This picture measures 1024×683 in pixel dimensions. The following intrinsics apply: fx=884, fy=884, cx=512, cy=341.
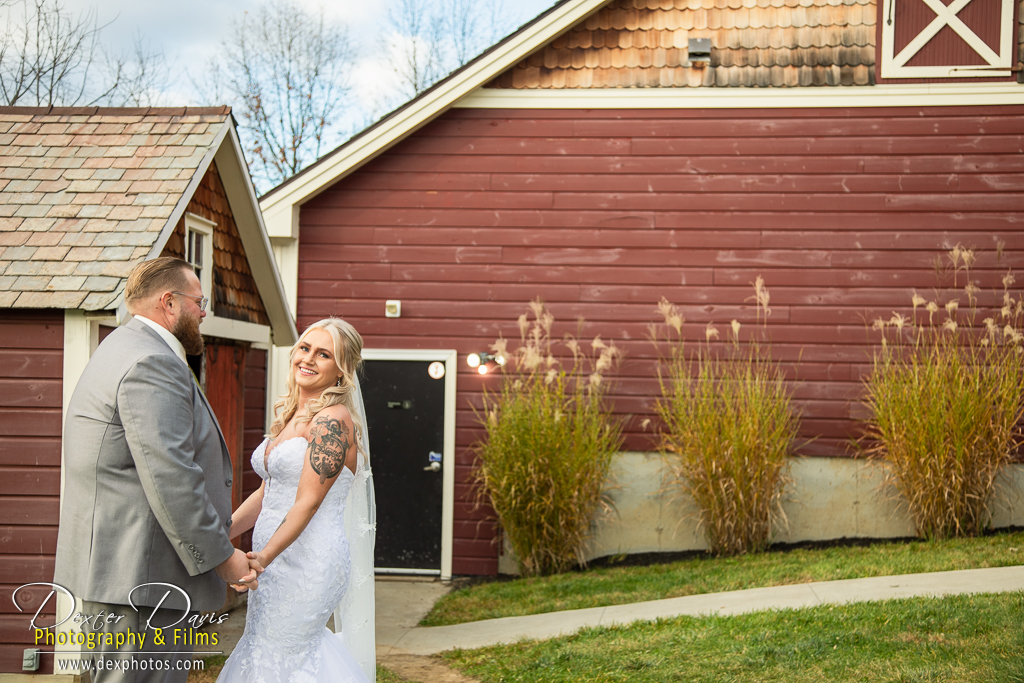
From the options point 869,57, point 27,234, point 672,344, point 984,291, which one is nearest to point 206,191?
point 27,234

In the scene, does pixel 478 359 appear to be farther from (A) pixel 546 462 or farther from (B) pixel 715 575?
(B) pixel 715 575

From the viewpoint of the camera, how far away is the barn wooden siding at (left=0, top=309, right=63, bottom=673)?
4.55 metres

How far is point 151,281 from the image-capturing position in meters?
2.97

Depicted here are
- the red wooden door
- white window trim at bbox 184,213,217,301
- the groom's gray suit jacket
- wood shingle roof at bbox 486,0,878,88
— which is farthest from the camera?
wood shingle roof at bbox 486,0,878,88

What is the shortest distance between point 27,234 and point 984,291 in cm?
787

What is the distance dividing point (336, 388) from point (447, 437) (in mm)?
5401

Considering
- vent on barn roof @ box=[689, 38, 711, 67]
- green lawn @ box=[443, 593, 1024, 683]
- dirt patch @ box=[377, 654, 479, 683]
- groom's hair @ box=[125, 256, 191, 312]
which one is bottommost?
dirt patch @ box=[377, 654, 479, 683]

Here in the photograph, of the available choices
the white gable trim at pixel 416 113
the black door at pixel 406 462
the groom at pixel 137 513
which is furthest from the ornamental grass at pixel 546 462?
the groom at pixel 137 513

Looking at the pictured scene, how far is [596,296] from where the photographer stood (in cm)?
858

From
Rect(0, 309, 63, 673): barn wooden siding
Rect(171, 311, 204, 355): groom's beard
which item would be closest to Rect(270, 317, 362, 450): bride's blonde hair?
Rect(171, 311, 204, 355): groom's beard

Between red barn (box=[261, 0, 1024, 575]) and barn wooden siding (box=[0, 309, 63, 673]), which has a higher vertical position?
red barn (box=[261, 0, 1024, 575])

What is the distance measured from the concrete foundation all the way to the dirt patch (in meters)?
2.99

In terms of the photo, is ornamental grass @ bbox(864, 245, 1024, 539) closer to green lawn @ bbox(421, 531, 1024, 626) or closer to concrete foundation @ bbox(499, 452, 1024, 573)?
concrete foundation @ bbox(499, 452, 1024, 573)

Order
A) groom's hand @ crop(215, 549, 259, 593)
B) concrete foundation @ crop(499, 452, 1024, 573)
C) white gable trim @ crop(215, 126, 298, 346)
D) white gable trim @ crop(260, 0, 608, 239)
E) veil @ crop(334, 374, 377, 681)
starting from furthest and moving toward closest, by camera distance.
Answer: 1. white gable trim @ crop(260, 0, 608, 239)
2. concrete foundation @ crop(499, 452, 1024, 573)
3. white gable trim @ crop(215, 126, 298, 346)
4. veil @ crop(334, 374, 377, 681)
5. groom's hand @ crop(215, 549, 259, 593)
